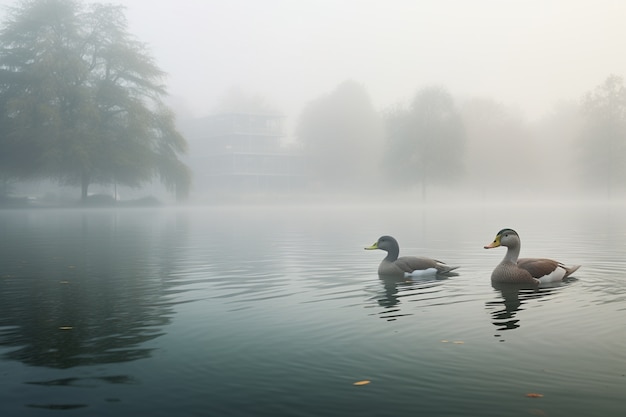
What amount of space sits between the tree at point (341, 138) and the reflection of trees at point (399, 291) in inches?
3726

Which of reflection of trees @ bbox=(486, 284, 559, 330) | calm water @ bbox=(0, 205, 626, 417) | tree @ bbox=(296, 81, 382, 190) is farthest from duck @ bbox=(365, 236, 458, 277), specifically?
tree @ bbox=(296, 81, 382, 190)

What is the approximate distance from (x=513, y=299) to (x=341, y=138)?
325ft

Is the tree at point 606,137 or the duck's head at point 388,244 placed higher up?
Answer: the tree at point 606,137

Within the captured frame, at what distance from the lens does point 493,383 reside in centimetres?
653

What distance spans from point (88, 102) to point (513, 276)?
55.8m

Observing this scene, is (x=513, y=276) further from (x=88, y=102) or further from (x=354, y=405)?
(x=88, y=102)

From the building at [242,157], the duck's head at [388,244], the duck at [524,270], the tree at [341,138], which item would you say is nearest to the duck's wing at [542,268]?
the duck at [524,270]

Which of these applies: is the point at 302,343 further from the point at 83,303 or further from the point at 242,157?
the point at 242,157

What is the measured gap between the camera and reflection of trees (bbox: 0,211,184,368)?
8102 millimetres

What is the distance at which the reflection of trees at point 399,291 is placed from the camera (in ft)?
34.8

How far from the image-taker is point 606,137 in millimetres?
94625

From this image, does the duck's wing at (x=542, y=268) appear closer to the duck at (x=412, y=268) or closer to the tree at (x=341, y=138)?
the duck at (x=412, y=268)

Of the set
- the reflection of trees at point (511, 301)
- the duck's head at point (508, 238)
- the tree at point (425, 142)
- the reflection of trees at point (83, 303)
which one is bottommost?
the reflection of trees at point (511, 301)

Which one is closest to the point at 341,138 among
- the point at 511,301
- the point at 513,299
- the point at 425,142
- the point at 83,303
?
the point at 425,142
